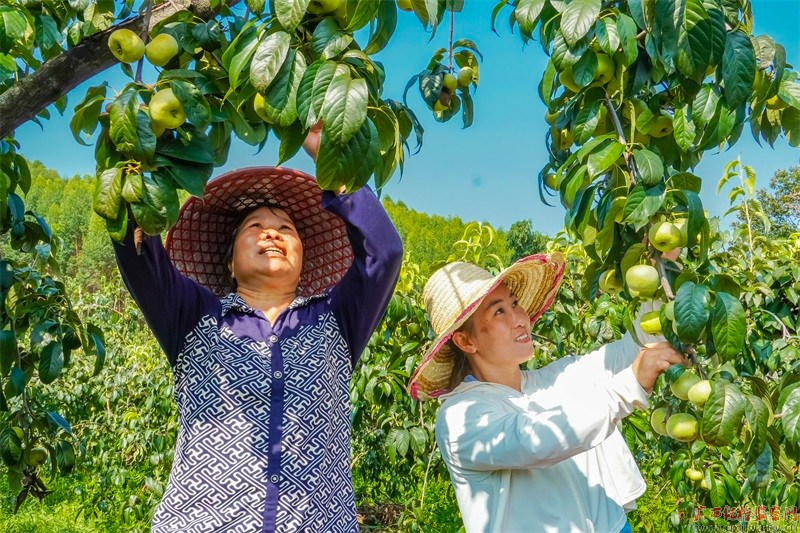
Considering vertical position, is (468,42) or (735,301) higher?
(468,42)

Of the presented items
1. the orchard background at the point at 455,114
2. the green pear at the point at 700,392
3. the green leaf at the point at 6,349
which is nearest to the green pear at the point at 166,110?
the orchard background at the point at 455,114

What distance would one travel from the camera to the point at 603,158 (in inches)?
42.2

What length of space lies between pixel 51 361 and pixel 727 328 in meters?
1.63

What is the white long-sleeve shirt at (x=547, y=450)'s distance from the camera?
1218 millimetres

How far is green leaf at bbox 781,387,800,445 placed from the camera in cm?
108

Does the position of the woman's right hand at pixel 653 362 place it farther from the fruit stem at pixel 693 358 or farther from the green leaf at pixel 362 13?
the green leaf at pixel 362 13

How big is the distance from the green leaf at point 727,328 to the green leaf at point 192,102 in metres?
0.70

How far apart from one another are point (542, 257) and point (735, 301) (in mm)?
677

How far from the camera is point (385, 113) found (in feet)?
3.22

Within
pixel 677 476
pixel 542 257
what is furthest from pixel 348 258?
pixel 677 476

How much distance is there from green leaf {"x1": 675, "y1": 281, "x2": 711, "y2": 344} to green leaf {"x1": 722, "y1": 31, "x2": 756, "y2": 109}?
255 mm

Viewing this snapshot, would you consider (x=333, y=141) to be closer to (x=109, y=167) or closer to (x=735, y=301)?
(x=109, y=167)

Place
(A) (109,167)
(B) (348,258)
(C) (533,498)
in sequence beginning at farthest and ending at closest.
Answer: (B) (348,258), (C) (533,498), (A) (109,167)

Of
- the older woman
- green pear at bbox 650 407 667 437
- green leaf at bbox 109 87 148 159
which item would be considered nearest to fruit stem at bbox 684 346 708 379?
green pear at bbox 650 407 667 437
